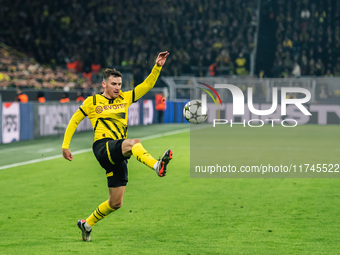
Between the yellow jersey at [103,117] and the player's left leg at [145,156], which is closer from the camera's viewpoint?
the player's left leg at [145,156]

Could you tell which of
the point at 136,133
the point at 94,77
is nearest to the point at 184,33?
the point at 94,77

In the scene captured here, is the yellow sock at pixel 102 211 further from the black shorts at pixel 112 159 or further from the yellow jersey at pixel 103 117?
the yellow jersey at pixel 103 117

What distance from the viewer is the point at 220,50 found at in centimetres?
3778

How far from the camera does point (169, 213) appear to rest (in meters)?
8.59

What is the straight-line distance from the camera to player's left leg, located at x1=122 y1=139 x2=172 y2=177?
5.58 m

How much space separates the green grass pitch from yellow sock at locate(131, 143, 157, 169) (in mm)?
1011

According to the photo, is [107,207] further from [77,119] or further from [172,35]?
[172,35]

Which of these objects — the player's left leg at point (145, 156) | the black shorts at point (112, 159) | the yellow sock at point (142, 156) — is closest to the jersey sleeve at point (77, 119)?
the black shorts at point (112, 159)

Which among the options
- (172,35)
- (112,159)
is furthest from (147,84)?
(172,35)

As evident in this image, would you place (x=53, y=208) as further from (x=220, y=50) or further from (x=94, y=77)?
(x=220, y=50)

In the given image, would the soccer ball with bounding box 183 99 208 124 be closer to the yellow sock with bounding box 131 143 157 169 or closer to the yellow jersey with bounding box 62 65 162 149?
the yellow jersey with bounding box 62 65 162 149

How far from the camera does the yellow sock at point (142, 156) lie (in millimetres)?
5773

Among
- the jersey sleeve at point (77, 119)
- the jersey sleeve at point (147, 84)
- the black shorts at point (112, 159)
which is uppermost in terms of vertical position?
the jersey sleeve at point (147, 84)

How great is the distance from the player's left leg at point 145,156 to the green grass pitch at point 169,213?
1.01 metres
